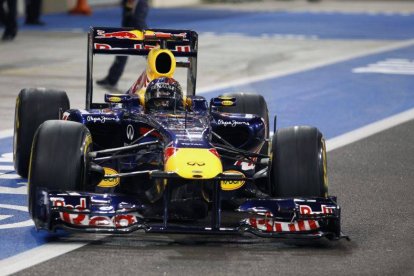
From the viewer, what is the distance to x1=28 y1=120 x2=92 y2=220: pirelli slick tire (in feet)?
27.7

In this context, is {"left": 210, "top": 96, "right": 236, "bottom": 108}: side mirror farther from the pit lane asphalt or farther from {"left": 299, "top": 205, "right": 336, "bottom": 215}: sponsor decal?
{"left": 299, "top": 205, "right": 336, "bottom": 215}: sponsor decal

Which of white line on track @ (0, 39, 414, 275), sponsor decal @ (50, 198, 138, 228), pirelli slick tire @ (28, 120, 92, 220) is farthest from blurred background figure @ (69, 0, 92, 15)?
sponsor decal @ (50, 198, 138, 228)

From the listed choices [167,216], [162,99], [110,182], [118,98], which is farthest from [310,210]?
[118,98]

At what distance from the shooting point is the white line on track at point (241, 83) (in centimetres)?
783

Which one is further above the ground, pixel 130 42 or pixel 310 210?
pixel 130 42

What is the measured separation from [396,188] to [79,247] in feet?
12.0

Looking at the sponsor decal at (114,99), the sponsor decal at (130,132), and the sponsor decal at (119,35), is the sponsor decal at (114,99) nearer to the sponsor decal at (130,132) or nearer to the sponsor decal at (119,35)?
the sponsor decal at (130,132)

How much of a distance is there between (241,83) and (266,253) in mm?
10660

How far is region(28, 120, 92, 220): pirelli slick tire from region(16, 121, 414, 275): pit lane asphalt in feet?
1.61

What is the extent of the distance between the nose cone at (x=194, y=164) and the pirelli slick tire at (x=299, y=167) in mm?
557

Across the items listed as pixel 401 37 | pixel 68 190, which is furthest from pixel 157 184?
pixel 401 37

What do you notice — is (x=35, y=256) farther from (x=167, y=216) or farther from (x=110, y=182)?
(x=110, y=182)

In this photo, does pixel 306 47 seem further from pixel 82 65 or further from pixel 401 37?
pixel 82 65

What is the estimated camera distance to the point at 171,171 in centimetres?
824
